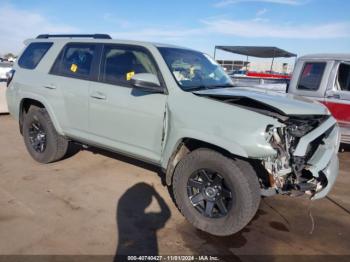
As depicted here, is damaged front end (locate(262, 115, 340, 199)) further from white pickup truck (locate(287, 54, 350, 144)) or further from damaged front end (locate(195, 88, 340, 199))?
white pickup truck (locate(287, 54, 350, 144))

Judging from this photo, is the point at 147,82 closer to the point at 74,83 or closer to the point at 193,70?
the point at 193,70

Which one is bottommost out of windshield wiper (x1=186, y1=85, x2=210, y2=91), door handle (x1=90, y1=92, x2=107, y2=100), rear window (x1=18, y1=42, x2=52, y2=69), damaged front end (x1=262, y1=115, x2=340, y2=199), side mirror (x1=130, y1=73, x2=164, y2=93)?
damaged front end (x1=262, y1=115, x2=340, y2=199)

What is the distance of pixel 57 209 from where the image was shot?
383 centimetres

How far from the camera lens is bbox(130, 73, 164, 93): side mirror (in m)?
3.55

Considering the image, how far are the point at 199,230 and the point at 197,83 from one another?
1.68m

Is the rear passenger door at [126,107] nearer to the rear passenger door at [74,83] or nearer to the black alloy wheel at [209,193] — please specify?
the rear passenger door at [74,83]

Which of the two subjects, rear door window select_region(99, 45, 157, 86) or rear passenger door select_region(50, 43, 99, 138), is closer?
rear door window select_region(99, 45, 157, 86)

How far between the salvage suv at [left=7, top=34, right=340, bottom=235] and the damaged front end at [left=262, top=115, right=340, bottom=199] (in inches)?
0.4

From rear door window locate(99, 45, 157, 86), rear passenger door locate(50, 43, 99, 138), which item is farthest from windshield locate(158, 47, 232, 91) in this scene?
rear passenger door locate(50, 43, 99, 138)

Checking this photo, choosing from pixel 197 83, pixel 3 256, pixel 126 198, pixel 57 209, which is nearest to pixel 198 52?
pixel 197 83

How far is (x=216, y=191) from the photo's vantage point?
3.44 m

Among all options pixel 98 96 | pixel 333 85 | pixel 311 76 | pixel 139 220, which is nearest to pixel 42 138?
pixel 98 96

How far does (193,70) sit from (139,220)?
190cm

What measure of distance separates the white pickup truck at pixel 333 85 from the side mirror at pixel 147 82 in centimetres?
381
